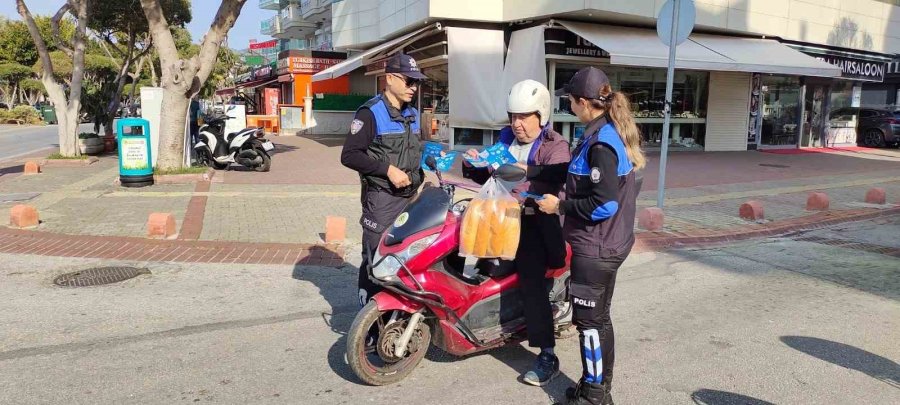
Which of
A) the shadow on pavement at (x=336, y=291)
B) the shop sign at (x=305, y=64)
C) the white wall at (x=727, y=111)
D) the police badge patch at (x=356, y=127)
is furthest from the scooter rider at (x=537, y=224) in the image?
the shop sign at (x=305, y=64)

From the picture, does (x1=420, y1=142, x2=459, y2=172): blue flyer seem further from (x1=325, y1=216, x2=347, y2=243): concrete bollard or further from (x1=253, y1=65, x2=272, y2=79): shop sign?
(x1=253, y1=65, x2=272, y2=79): shop sign

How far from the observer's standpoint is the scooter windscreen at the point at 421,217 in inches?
128

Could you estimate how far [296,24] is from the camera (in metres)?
42.6

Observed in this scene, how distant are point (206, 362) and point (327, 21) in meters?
37.4

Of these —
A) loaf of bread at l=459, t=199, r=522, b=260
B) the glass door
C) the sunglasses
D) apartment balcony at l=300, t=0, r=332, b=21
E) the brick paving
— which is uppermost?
apartment balcony at l=300, t=0, r=332, b=21

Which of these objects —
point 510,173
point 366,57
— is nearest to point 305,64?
point 366,57

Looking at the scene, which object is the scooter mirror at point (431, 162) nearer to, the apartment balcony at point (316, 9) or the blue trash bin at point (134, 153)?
the blue trash bin at point (134, 153)

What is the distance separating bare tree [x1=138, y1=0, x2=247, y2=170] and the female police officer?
32.5 feet

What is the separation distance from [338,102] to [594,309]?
90.7ft

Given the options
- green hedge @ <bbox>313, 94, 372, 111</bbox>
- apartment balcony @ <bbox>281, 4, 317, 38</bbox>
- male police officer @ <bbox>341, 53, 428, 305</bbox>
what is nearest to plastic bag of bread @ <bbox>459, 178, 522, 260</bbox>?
male police officer @ <bbox>341, 53, 428, 305</bbox>

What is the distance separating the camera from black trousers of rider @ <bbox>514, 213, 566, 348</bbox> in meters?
3.44

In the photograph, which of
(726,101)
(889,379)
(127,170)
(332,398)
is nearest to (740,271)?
(889,379)

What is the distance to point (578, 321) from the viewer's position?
10.1 feet

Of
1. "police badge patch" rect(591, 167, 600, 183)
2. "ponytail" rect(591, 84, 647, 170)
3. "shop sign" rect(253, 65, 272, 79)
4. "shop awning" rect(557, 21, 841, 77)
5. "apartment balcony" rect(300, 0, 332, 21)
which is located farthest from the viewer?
"apartment balcony" rect(300, 0, 332, 21)
